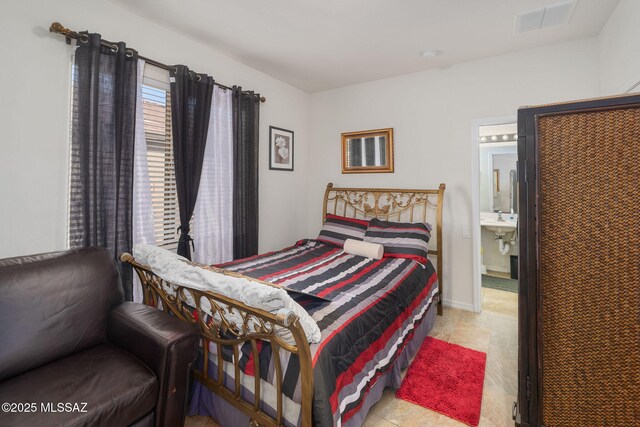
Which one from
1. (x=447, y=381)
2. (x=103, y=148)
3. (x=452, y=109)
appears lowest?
(x=447, y=381)

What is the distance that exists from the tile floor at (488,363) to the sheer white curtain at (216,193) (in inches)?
59.8

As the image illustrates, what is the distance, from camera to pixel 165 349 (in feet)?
4.75

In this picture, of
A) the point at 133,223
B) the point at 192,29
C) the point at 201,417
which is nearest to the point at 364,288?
the point at 201,417

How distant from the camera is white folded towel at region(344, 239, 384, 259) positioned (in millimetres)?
3080

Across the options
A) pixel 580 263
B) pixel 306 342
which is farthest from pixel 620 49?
pixel 306 342

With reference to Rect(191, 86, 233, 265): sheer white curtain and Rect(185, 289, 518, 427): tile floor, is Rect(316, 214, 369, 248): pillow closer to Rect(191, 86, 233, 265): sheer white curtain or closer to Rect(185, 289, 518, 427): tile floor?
Rect(191, 86, 233, 265): sheer white curtain

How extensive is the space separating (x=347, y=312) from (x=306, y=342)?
58 cm

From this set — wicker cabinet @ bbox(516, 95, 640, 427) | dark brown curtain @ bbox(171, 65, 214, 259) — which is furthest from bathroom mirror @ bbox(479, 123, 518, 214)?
dark brown curtain @ bbox(171, 65, 214, 259)

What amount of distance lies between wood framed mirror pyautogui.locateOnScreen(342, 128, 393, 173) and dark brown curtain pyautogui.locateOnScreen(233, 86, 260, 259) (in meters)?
1.30

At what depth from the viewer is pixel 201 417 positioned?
1.83m

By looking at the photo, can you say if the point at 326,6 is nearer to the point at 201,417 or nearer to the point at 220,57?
the point at 220,57

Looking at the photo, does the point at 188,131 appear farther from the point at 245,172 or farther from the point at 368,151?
the point at 368,151

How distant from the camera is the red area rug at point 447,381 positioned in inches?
76.5

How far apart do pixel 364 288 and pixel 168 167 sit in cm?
196
